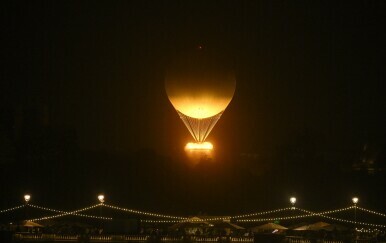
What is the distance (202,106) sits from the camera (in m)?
66.6

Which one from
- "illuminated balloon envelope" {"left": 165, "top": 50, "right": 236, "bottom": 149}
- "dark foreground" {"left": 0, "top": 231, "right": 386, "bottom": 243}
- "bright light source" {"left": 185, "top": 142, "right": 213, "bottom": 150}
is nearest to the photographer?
"dark foreground" {"left": 0, "top": 231, "right": 386, "bottom": 243}

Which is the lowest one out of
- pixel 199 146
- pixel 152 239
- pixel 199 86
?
pixel 152 239

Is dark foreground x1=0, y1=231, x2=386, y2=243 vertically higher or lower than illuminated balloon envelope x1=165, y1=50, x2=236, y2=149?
lower

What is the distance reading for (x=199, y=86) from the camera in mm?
66375

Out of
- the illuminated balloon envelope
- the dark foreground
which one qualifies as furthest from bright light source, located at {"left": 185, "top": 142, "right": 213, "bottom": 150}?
the dark foreground

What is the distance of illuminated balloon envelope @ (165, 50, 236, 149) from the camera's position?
218 ft

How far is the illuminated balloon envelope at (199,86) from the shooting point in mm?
66438

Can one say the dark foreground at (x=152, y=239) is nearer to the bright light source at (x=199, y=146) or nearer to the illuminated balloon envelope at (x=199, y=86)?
the illuminated balloon envelope at (x=199, y=86)

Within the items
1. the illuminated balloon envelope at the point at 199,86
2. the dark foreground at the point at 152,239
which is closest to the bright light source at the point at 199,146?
the illuminated balloon envelope at the point at 199,86

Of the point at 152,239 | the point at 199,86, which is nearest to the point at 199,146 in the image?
the point at 199,86

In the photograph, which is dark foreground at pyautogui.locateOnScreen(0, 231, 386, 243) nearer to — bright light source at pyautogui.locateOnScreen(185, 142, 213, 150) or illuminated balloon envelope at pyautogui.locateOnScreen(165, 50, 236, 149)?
illuminated balloon envelope at pyautogui.locateOnScreen(165, 50, 236, 149)

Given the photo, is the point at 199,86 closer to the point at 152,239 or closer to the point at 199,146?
the point at 199,146

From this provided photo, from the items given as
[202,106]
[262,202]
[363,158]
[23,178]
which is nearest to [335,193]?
[262,202]

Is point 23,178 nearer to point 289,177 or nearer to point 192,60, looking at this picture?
point 192,60
